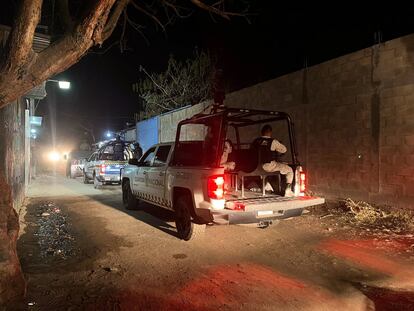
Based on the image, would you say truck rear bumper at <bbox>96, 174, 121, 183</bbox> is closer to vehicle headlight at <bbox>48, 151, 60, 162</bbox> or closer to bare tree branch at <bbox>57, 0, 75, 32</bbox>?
bare tree branch at <bbox>57, 0, 75, 32</bbox>

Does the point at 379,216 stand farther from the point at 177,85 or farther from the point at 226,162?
the point at 177,85

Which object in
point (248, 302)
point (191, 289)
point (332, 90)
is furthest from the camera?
point (332, 90)

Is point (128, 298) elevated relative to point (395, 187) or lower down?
lower down

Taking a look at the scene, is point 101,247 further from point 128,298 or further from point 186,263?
point 128,298

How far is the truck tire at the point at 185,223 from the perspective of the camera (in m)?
6.83

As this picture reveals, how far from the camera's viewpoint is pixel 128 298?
14.4ft

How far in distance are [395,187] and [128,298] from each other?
650cm

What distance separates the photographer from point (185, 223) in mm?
7016

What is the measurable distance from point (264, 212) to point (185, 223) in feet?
5.35

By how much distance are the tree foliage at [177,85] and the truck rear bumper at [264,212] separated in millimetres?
13826

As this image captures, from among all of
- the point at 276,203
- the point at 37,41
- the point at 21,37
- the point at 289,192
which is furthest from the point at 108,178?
the point at 21,37

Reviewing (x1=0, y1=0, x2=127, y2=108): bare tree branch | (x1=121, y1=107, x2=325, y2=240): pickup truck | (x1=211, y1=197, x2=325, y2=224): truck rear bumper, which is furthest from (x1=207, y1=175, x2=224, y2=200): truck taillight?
(x1=0, y1=0, x2=127, y2=108): bare tree branch

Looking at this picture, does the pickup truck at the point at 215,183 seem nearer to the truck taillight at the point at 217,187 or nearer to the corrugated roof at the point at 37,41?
the truck taillight at the point at 217,187

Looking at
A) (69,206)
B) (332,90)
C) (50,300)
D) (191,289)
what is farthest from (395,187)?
(69,206)
